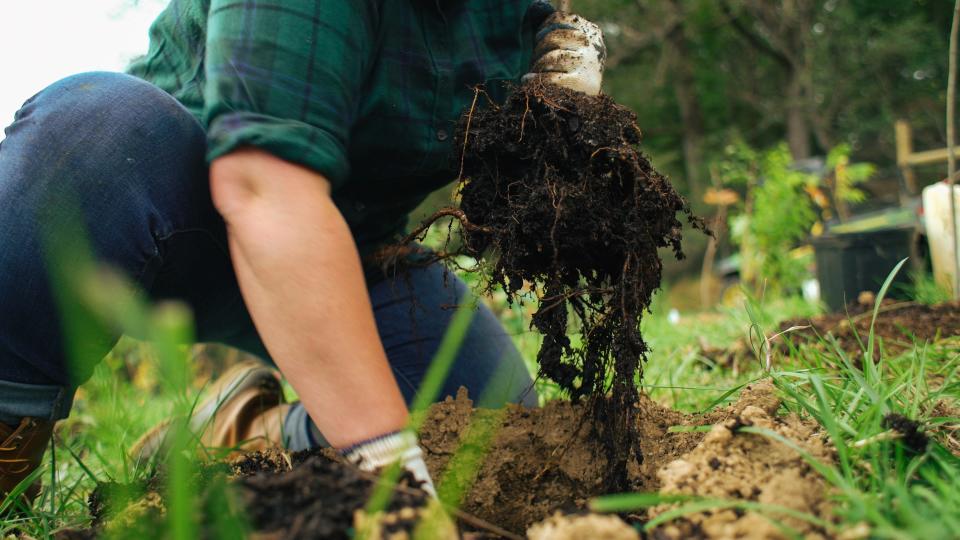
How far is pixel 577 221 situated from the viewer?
1.29m

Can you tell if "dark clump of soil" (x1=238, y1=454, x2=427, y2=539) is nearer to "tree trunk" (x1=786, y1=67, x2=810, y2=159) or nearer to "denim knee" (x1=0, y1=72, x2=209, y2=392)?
"denim knee" (x1=0, y1=72, x2=209, y2=392)

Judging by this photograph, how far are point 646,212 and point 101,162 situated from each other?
113 cm

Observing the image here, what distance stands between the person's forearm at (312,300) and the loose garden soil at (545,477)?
0.12 metres

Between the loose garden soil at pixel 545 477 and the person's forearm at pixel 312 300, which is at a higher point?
the person's forearm at pixel 312 300

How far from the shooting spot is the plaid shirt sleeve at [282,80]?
→ 1.19 m

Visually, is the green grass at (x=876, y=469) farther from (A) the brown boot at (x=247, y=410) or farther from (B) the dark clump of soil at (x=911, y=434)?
(A) the brown boot at (x=247, y=410)

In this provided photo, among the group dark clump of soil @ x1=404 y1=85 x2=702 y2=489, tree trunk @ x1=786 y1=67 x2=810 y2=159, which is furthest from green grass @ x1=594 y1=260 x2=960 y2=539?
tree trunk @ x1=786 y1=67 x2=810 y2=159

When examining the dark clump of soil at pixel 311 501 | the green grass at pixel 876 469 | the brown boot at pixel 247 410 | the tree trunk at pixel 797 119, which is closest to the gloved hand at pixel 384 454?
the dark clump of soil at pixel 311 501

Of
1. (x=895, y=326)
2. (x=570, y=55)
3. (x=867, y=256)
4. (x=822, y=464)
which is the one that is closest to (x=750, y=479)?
(x=822, y=464)

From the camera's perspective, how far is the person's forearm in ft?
3.73

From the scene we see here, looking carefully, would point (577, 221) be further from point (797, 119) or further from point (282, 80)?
point (797, 119)

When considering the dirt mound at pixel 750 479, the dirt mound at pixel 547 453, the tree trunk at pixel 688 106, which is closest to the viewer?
the dirt mound at pixel 750 479

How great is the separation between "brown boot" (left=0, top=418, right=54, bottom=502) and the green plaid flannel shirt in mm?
766

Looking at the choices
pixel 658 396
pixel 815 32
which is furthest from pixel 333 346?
pixel 815 32
